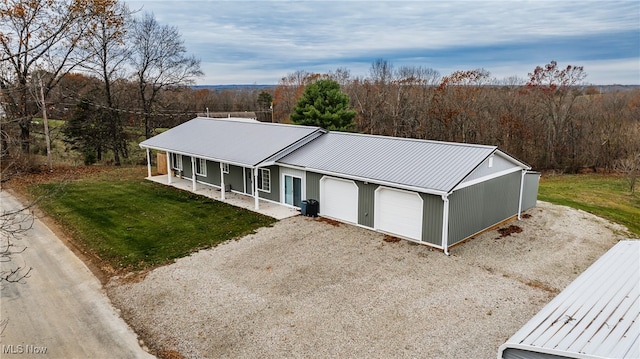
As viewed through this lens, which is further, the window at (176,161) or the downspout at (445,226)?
the window at (176,161)

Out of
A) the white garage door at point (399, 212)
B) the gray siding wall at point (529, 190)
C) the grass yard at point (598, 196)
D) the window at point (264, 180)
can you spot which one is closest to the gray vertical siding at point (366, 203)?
the white garage door at point (399, 212)

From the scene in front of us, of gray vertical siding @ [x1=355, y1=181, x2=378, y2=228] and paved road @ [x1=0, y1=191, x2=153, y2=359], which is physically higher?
gray vertical siding @ [x1=355, y1=181, x2=378, y2=228]

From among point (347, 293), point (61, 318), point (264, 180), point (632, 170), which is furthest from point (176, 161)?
point (632, 170)

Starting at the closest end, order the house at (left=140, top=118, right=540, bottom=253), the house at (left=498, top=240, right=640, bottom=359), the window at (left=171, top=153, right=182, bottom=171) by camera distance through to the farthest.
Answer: the house at (left=498, top=240, right=640, bottom=359) → the house at (left=140, top=118, right=540, bottom=253) → the window at (left=171, top=153, right=182, bottom=171)

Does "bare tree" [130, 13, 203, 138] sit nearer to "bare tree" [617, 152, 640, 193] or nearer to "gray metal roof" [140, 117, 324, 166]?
"gray metal roof" [140, 117, 324, 166]

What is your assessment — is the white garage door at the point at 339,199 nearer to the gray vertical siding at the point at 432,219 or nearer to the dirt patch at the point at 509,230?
the gray vertical siding at the point at 432,219

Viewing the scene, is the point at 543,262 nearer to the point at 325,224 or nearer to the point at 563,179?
the point at 325,224
